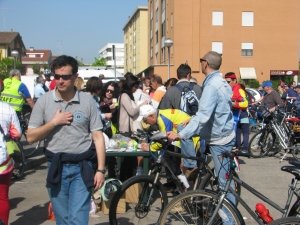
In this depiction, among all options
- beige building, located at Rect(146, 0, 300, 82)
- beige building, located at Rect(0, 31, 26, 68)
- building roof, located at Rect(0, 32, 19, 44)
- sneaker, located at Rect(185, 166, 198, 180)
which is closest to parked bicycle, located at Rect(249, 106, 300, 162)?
sneaker, located at Rect(185, 166, 198, 180)

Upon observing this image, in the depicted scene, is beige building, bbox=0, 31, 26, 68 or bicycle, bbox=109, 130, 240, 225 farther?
beige building, bbox=0, 31, 26, 68

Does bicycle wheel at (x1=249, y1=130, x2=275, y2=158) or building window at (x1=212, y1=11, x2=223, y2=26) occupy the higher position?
building window at (x1=212, y1=11, x2=223, y2=26)

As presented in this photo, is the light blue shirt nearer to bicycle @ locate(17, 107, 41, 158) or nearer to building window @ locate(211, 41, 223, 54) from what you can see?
bicycle @ locate(17, 107, 41, 158)

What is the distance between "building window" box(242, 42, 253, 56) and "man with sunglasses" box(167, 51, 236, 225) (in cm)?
4044

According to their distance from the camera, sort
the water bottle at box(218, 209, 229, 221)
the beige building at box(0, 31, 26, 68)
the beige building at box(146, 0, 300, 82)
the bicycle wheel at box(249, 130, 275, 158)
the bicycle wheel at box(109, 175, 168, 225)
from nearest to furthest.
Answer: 1. the water bottle at box(218, 209, 229, 221)
2. the bicycle wheel at box(109, 175, 168, 225)
3. the bicycle wheel at box(249, 130, 275, 158)
4. the beige building at box(146, 0, 300, 82)
5. the beige building at box(0, 31, 26, 68)

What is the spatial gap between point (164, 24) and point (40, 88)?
3669cm

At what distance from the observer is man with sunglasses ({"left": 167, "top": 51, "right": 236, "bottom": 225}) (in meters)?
4.56

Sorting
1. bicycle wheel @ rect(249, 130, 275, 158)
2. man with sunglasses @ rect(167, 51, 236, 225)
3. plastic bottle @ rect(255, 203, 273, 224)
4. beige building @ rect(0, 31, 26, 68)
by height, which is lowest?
bicycle wheel @ rect(249, 130, 275, 158)

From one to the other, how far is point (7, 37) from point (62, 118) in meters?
67.8

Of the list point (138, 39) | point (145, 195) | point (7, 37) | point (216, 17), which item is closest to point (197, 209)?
point (145, 195)

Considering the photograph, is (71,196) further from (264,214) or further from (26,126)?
(26,126)

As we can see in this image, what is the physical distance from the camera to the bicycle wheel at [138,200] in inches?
195

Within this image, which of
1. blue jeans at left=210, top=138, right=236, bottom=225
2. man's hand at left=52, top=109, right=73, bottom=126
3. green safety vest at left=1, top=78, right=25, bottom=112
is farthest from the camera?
green safety vest at left=1, top=78, right=25, bottom=112

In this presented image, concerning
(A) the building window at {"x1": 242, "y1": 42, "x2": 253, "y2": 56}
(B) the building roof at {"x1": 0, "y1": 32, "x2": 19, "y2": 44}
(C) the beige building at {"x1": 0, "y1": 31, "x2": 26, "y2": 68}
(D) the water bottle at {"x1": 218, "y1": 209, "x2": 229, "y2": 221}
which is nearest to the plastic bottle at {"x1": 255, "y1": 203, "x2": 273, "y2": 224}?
(D) the water bottle at {"x1": 218, "y1": 209, "x2": 229, "y2": 221}
